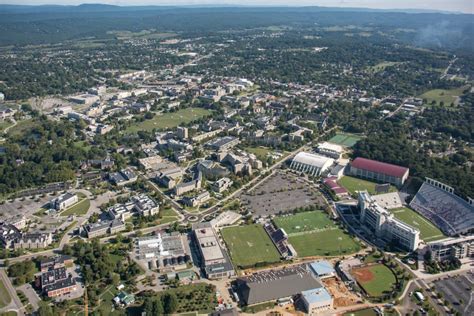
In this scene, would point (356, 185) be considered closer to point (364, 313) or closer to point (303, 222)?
point (303, 222)

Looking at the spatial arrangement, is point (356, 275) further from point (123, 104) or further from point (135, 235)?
point (123, 104)

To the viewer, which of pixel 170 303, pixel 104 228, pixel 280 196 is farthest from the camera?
pixel 280 196

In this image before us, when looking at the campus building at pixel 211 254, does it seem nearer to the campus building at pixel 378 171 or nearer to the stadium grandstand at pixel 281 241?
the stadium grandstand at pixel 281 241

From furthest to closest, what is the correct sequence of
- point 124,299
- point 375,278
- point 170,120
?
point 170,120 → point 375,278 → point 124,299

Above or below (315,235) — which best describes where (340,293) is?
above

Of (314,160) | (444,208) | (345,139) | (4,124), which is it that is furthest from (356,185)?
(4,124)

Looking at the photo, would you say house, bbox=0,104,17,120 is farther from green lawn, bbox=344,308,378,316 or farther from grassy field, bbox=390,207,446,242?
green lawn, bbox=344,308,378,316

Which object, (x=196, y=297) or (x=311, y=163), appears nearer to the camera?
(x=196, y=297)

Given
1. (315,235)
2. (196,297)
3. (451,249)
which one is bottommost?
(315,235)

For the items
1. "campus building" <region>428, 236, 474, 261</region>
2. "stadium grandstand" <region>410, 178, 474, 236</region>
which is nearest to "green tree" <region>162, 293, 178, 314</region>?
"campus building" <region>428, 236, 474, 261</region>
